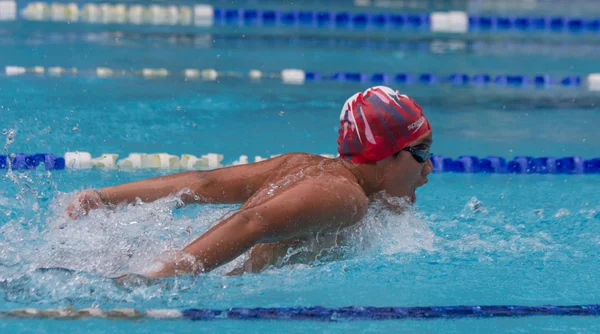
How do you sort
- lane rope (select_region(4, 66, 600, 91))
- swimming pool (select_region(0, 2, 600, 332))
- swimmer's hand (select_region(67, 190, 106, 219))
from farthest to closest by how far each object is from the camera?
lane rope (select_region(4, 66, 600, 91)) → swimmer's hand (select_region(67, 190, 106, 219)) → swimming pool (select_region(0, 2, 600, 332))

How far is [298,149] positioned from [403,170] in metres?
Result: 1.83

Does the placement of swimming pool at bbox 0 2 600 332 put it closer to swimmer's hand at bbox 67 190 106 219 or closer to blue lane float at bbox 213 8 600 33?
swimmer's hand at bbox 67 190 106 219

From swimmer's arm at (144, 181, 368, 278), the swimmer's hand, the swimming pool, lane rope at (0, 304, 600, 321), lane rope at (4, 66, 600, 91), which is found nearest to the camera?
swimmer's arm at (144, 181, 368, 278)

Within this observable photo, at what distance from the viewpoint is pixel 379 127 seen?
253 centimetres

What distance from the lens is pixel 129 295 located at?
90.0 inches

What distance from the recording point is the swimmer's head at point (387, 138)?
2.54 metres

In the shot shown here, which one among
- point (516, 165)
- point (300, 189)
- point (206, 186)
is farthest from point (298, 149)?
point (300, 189)

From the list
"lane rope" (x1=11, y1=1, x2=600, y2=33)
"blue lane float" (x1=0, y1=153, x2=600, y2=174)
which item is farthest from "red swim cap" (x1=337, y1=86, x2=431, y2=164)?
"lane rope" (x1=11, y1=1, x2=600, y2=33)

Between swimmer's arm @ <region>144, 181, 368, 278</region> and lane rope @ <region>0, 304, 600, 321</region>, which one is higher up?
swimmer's arm @ <region>144, 181, 368, 278</region>

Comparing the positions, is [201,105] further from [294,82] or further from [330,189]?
[330,189]

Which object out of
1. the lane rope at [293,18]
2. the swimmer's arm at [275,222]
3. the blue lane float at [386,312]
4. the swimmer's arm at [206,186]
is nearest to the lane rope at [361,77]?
the lane rope at [293,18]

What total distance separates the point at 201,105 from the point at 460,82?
5.81 ft

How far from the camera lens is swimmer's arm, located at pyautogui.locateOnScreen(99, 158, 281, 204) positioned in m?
2.70

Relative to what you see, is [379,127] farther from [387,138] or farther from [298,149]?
[298,149]
